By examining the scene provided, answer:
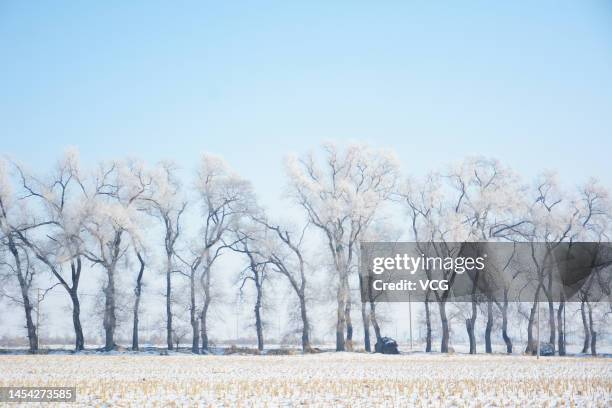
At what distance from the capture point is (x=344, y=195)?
46.3 metres

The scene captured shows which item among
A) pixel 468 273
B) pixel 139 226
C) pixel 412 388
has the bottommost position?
pixel 412 388

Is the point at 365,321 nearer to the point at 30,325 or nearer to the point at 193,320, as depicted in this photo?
the point at 193,320

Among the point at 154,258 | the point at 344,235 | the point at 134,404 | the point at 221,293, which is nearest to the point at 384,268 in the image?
the point at 344,235

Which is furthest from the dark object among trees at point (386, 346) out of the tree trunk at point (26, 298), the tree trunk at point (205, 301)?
the tree trunk at point (26, 298)

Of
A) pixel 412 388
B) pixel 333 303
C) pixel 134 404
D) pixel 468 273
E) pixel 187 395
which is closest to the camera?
pixel 134 404

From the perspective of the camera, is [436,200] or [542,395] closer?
[542,395]

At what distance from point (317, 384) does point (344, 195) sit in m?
25.8

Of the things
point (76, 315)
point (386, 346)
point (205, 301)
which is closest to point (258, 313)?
point (205, 301)

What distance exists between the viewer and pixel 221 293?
166ft

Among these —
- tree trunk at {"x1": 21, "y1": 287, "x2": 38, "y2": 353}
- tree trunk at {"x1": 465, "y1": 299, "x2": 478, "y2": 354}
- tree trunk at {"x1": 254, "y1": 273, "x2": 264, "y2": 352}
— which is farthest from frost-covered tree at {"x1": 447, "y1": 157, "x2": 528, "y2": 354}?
tree trunk at {"x1": 21, "y1": 287, "x2": 38, "y2": 353}

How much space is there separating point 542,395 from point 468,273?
89.1 feet

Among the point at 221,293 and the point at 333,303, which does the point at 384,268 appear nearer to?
the point at 333,303

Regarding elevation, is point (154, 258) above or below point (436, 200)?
below

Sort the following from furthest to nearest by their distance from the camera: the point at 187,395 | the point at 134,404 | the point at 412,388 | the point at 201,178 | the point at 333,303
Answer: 1. the point at 333,303
2. the point at 201,178
3. the point at 412,388
4. the point at 187,395
5. the point at 134,404
